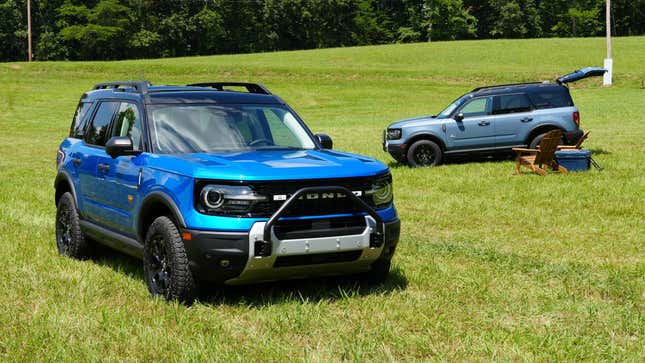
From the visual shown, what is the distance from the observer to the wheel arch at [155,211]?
19.4 ft

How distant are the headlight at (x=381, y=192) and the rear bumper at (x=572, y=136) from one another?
38.0 ft

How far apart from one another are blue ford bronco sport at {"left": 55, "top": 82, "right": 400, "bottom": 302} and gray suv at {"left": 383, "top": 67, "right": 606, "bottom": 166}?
9.98m

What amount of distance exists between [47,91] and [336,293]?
41.0 metres

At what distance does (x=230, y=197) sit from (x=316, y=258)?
81 cm

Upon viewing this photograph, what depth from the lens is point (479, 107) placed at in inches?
688

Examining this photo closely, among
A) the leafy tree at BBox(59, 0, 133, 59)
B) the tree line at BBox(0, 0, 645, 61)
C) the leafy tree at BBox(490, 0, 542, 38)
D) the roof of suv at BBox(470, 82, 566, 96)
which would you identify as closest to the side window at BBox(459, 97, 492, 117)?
the roof of suv at BBox(470, 82, 566, 96)

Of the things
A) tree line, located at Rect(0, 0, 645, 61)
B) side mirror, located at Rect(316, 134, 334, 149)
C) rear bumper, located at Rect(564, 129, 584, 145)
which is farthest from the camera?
tree line, located at Rect(0, 0, 645, 61)

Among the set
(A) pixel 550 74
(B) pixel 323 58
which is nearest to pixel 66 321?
(A) pixel 550 74

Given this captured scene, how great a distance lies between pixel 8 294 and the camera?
6.47 m

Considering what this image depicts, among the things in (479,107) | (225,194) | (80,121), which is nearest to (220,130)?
(225,194)

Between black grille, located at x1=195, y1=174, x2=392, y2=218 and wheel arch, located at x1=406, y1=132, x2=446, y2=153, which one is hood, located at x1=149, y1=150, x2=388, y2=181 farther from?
wheel arch, located at x1=406, y1=132, x2=446, y2=153

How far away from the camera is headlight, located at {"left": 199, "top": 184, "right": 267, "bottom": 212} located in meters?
5.70

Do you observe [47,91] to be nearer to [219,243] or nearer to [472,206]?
[472,206]

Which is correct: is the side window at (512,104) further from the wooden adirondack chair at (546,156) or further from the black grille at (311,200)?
the black grille at (311,200)
